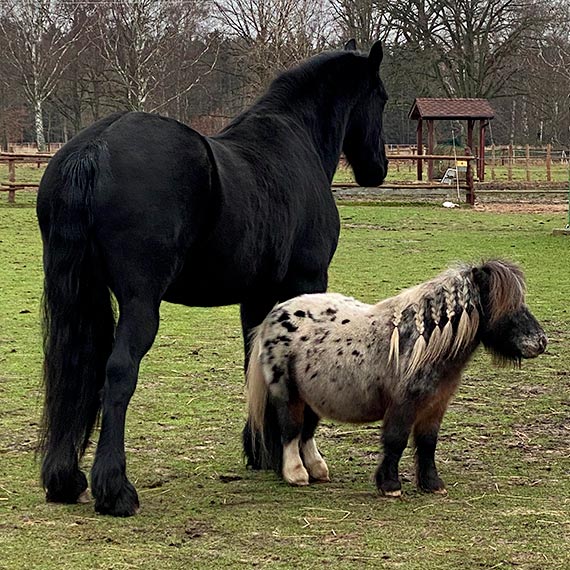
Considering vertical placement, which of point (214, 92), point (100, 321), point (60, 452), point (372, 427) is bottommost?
point (372, 427)

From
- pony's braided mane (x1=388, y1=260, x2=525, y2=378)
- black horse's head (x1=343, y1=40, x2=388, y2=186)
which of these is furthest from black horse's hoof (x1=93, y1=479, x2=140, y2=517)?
black horse's head (x1=343, y1=40, x2=388, y2=186)

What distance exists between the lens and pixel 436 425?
14.7ft

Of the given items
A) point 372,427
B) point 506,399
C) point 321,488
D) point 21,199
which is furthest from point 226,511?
point 21,199

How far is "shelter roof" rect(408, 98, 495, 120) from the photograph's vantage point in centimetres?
3402

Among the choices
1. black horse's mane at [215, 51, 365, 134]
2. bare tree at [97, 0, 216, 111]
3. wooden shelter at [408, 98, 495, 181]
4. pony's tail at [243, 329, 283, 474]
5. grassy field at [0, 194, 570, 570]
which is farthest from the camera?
bare tree at [97, 0, 216, 111]

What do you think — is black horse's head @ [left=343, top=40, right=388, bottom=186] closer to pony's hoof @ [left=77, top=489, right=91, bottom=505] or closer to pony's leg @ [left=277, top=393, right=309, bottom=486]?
pony's leg @ [left=277, top=393, right=309, bottom=486]

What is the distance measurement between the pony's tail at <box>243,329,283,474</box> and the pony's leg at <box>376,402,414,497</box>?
2.06 ft

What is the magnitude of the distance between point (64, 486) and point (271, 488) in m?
0.99

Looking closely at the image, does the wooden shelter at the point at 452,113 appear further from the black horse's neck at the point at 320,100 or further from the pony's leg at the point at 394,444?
the pony's leg at the point at 394,444

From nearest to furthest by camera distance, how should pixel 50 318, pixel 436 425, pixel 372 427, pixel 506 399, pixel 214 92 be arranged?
1. pixel 50 318
2. pixel 436 425
3. pixel 372 427
4. pixel 506 399
5. pixel 214 92

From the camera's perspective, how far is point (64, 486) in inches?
161

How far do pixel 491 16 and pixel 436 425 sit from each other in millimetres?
41244

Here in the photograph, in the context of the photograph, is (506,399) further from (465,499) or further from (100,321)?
(100,321)

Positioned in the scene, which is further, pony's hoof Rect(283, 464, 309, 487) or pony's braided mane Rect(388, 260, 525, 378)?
pony's hoof Rect(283, 464, 309, 487)
